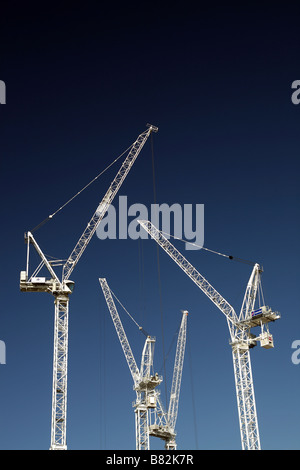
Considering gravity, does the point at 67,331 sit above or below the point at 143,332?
below

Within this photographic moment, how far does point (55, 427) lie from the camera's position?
300 feet

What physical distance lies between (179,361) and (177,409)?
41.4 ft

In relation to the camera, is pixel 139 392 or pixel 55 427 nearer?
pixel 55 427

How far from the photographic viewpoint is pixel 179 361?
16175 cm

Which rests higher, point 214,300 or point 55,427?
point 214,300
